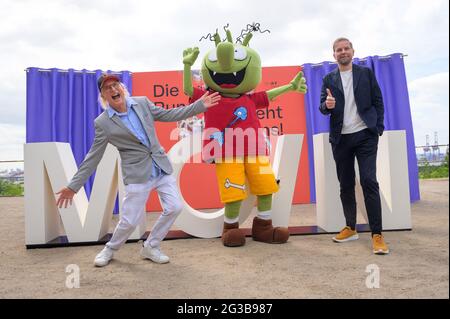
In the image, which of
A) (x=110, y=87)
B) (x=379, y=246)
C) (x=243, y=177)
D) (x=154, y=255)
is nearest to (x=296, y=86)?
(x=243, y=177)

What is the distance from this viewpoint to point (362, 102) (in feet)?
7.59

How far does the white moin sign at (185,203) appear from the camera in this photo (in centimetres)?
270

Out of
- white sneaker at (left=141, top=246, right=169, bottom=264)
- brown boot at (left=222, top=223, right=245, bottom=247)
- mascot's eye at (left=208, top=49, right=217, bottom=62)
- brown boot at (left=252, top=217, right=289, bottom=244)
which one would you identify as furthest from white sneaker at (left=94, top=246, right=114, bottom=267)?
mascot's eye at (left=208, top=49, right=217, bottom=62)

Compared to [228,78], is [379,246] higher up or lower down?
lower down

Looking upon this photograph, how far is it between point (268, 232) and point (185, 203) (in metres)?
0.68

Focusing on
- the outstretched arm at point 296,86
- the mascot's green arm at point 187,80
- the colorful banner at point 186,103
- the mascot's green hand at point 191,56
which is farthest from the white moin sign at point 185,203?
the colorful banner at point 186,103

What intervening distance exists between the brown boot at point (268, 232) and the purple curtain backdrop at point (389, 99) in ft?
7.52

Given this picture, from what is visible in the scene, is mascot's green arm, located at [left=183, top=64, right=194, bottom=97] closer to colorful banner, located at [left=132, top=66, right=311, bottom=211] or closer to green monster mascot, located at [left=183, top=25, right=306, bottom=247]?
green monster mascot, located at [left=183, top=25, right=306, bottom=247]

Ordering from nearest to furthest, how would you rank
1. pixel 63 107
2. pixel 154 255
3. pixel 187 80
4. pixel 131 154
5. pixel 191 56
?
pixel 131 154
pixel 154 255
pixel 191 56
pixel 187 80
pixel 63 107

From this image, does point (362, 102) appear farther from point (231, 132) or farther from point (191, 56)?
point (191, 56)

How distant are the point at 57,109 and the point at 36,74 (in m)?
0.47
